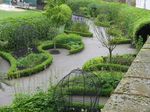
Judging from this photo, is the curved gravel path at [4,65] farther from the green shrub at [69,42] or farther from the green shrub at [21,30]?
the green shrub at [69,42]

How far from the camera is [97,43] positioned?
2908 cm

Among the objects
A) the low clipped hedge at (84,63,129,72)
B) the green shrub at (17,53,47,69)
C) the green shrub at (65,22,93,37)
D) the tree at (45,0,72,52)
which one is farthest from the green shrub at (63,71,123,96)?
the green shrub at (65,22,93,37)

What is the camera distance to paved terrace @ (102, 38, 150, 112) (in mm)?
3439

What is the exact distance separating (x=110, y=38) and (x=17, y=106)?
12.7 metres

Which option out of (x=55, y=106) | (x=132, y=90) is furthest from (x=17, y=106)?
(x=132, y=90)

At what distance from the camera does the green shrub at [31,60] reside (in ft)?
71.6

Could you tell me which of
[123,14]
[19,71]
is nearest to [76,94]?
[19,71]

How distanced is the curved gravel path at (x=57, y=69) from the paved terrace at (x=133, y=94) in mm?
10511

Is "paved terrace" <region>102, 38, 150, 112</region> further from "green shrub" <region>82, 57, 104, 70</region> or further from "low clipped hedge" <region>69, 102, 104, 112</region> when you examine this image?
"green shrub" <region>82, 57, 104, 70</region>

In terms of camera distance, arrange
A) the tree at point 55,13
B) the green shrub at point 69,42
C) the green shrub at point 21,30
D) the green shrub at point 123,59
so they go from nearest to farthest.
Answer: the green shrub at point 123,59
the green shrub at point 21,30
the green shrub at point 69,42
the tree at point 55,13

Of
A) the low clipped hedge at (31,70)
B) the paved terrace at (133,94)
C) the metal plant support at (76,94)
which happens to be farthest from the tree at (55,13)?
the paved terrace at (133,94)

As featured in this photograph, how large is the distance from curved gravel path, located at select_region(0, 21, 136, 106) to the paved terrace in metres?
10.5

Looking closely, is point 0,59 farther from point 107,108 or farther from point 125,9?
point 107,108

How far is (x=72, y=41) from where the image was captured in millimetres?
28078
